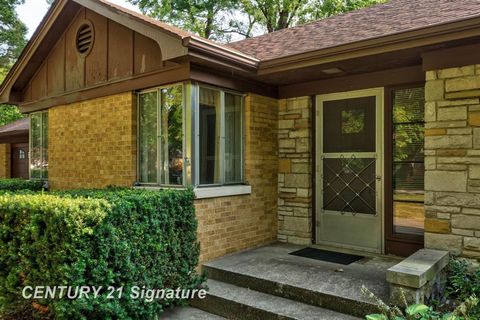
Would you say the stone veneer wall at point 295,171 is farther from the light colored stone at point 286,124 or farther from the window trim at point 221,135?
the window trim at point 221,135

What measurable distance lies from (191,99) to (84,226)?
208cm

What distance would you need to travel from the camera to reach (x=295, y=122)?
559 cm

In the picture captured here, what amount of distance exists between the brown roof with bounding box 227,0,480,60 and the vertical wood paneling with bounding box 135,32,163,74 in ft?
4.60

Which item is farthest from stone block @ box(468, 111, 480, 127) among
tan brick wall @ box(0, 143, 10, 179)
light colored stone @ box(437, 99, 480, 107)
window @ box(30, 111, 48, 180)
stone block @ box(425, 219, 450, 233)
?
tan brick wall @ box(0, 143, 10, 179)

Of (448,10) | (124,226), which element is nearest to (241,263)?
(124,226)

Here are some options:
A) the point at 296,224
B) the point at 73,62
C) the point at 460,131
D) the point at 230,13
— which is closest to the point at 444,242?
the point at 460,131

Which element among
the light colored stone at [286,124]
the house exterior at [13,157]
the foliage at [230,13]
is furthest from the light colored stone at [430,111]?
the foliage at [230,13]

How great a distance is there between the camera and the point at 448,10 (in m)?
4.30

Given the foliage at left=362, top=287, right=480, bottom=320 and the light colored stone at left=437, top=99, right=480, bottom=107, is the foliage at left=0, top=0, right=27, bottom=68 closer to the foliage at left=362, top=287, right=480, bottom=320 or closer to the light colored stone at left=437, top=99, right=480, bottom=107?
the light colored stone at left=437, top=99, right=480, bottom=107

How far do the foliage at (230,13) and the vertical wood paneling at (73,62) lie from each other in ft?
36.0

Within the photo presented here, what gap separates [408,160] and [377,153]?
0.41 metres

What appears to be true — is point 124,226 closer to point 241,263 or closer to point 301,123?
point 241,263

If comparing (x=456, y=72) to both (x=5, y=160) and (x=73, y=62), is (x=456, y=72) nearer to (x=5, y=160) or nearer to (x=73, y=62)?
(x=73, y=62)

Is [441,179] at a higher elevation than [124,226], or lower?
higher
